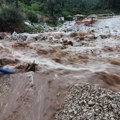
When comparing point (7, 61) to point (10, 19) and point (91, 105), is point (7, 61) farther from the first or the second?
point (10, 19)

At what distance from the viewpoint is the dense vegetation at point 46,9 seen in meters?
18.8

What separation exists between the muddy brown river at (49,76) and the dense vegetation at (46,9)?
6843mm

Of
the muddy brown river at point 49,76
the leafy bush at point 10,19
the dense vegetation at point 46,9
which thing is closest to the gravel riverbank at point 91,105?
the muddy brown river at point 49,76

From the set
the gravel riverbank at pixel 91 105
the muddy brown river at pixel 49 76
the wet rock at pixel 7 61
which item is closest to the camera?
the gravel riverbank at pixel 91 105

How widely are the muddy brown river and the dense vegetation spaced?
684 centimetres

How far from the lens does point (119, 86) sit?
260 inches

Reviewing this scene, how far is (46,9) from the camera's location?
31344 millimetres

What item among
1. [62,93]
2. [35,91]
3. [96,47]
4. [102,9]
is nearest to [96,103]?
[62,93]

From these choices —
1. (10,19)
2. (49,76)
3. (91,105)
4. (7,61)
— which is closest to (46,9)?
(10,19)

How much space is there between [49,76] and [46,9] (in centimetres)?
2445

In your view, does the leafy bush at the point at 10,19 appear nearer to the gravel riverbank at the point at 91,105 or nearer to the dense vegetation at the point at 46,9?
the dense vegetation at the point at 46,9

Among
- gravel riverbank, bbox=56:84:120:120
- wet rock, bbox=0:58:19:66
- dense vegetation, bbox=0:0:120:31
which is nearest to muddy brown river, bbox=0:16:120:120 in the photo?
wet rock, bbox=0:58:19:66

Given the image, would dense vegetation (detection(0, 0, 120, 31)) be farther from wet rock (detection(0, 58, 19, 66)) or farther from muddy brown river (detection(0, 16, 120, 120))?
wet rock (detection(0, 58, 19, 66))

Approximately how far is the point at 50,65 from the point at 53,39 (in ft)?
18.8
